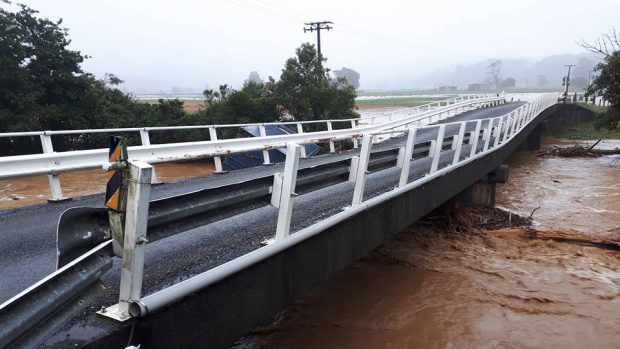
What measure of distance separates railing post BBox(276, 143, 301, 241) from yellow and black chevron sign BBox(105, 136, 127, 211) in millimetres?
1489

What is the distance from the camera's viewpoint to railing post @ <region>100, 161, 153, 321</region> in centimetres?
230

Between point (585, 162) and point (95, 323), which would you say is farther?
point (585, 162)

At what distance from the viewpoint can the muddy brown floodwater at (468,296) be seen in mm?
6195

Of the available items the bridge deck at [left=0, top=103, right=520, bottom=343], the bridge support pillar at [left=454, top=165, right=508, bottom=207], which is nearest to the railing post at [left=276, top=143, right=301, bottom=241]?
the bridge deck at [left=0, top=103, right=520, bottom=343]

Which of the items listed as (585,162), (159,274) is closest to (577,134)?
(585,162)

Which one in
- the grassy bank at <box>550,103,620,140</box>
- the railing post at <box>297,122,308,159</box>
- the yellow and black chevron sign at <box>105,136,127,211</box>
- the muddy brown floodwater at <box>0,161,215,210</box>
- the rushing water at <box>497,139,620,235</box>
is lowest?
the grassy bank at <box>550,103,620,140</box>

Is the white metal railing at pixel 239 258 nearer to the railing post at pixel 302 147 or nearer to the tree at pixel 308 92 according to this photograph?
the railing post at pixel 302 147

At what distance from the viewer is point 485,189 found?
14594 millimetres

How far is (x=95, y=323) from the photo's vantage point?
2.50 meters

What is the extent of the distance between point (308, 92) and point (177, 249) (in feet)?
86.1

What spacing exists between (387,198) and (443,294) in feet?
9.76

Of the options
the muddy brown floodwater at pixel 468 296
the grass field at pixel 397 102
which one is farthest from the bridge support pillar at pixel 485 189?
the grass field at pixel 397 102

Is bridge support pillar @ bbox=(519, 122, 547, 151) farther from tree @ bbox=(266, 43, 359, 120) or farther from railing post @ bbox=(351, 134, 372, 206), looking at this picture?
railing post @ bbox=(351, 134, 372, 206)

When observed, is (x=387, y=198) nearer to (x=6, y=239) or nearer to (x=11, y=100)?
(x=6, y=239)
